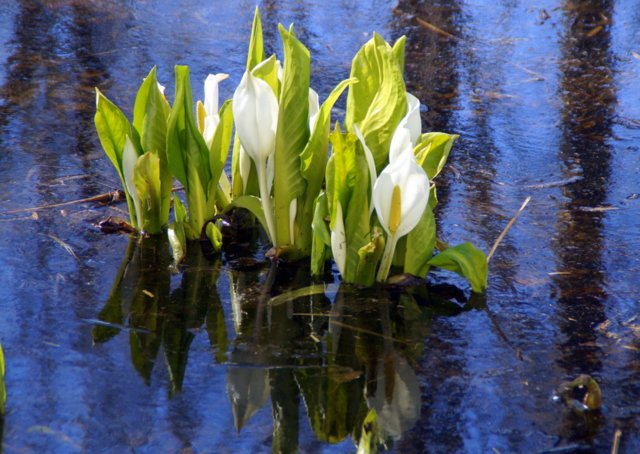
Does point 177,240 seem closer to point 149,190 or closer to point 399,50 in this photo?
point 149,190

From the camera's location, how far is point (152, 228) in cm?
281

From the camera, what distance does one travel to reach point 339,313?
242 centimetres

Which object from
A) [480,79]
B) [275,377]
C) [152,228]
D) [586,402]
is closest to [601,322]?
[586,402]

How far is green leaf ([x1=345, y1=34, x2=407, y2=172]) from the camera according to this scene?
7.75 ft

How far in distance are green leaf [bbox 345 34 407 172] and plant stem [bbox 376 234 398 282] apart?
0.21 metres

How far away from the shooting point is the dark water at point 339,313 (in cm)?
194

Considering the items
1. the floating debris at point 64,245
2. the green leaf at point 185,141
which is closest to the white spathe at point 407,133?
the green leaf at point 185,141

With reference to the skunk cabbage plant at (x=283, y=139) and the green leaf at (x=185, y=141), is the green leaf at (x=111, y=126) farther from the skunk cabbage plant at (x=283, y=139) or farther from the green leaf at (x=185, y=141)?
the skunk cabbage plant at (x=283, y=139)

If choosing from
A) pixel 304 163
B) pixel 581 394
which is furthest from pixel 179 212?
pixel 581 394

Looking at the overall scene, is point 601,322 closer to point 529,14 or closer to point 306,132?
point 306,132

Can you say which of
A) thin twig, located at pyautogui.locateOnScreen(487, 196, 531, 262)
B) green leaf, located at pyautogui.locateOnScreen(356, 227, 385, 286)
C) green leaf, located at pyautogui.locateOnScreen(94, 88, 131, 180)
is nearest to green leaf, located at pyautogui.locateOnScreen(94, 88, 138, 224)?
green leaf, located at pyautogui.locateOnScreen(94, 88, 131, 180)

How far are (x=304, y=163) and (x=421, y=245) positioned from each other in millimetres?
391

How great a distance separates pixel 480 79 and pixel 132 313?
2509 millimetres

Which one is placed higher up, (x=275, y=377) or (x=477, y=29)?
(x=477, y=29)
